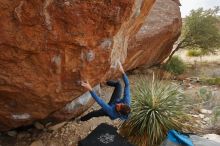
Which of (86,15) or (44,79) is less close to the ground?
(86,15)

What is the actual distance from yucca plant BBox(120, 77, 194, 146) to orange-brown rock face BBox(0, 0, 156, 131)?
233 cm

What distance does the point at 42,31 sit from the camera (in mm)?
5723

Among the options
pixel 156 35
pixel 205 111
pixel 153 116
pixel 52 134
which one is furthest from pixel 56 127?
pixel 156 35

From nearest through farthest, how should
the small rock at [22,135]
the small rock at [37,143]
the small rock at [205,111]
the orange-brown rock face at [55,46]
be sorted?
the orange-brown rock face at [55,46] → the small rock at [37,143] → the small rock at [22,135] → the small rock at [205,111]

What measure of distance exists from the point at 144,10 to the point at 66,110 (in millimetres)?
2475

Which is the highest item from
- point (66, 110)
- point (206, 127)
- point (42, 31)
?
point (42, 31)

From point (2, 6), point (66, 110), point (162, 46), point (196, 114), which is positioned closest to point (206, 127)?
point (196, 114)

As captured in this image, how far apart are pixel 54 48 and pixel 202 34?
39.2 ft

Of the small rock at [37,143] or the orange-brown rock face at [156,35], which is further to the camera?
the orange-brown rock face at [156,35]

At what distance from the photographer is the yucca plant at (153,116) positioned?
8.76 metres

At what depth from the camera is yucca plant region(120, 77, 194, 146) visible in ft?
28.7

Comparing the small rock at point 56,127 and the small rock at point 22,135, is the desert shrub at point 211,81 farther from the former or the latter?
the small rock at point 22,135

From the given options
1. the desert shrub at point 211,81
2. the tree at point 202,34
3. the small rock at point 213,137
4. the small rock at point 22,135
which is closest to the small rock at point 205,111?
the small rock at point 213,137

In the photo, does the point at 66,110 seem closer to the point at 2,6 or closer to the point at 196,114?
the point at 2,6
